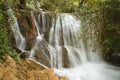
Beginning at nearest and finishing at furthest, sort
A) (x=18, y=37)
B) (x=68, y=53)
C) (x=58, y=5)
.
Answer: (x=18, y=37)
(x=68, y=53)
(x=58, y=5)

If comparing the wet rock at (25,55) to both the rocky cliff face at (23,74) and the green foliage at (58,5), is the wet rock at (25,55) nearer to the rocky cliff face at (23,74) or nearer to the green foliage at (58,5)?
the rocky cliff face at (23,74)

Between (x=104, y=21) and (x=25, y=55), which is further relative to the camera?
(x=25, y=55)

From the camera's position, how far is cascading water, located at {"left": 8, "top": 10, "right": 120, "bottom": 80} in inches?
469

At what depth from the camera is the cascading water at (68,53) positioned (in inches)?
469

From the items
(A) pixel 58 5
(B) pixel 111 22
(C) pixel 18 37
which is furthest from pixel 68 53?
(B) pixel 111 22

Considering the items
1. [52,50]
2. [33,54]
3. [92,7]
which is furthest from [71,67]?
[92,7]

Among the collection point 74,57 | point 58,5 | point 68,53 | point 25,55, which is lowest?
point 74,57

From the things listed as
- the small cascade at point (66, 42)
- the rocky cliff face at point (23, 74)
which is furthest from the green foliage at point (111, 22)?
the rocky cliff face at point (23, 74)

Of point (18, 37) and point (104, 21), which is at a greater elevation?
point (104, 21)

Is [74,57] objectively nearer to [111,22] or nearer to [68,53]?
[68,53]

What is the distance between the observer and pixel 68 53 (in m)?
12.9

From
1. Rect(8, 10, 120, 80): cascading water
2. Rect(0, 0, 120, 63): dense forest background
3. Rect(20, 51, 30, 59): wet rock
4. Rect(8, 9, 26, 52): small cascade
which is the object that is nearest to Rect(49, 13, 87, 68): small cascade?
Rect(8, 10, 120, 80): cascading water

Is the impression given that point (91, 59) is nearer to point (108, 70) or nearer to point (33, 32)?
point (108, 70)

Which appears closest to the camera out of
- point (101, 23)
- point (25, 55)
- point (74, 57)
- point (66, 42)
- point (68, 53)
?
point (101, 23)
